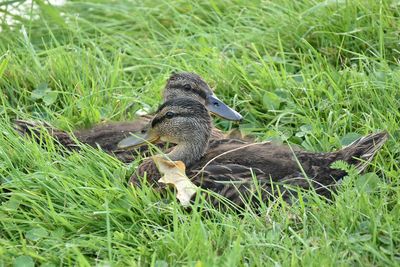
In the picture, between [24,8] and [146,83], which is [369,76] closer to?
[146,83]

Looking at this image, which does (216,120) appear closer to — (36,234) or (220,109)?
(220,109)

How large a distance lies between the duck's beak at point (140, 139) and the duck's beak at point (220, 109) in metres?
0.52

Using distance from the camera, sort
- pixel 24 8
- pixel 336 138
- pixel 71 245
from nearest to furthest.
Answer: pixel 71 245
pixel 336 138
pixel 24 8

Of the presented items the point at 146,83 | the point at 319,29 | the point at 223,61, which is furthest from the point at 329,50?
the point at 146,83

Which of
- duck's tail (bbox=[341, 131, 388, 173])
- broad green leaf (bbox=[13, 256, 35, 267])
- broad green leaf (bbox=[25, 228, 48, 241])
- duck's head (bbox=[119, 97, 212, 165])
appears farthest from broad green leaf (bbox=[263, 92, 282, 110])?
broad green leaf (bbox=[13, 256, 35, 267])

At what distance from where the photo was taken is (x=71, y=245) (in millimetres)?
4965

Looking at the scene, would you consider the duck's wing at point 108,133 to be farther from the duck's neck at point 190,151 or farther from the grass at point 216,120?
the duck's neck at point 190,151

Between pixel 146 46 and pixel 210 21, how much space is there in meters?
0.54

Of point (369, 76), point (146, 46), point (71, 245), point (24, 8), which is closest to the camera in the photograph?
point (71, 245)

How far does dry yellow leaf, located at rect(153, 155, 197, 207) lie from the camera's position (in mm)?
5422

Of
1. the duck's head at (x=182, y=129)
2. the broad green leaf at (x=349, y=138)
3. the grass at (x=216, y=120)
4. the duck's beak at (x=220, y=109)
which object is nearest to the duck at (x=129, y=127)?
the duck's beak at (x=220, y=109)

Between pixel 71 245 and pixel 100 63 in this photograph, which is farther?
pixel 100 63

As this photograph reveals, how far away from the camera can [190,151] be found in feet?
19.6

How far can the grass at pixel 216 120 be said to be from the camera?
4.94 meters
